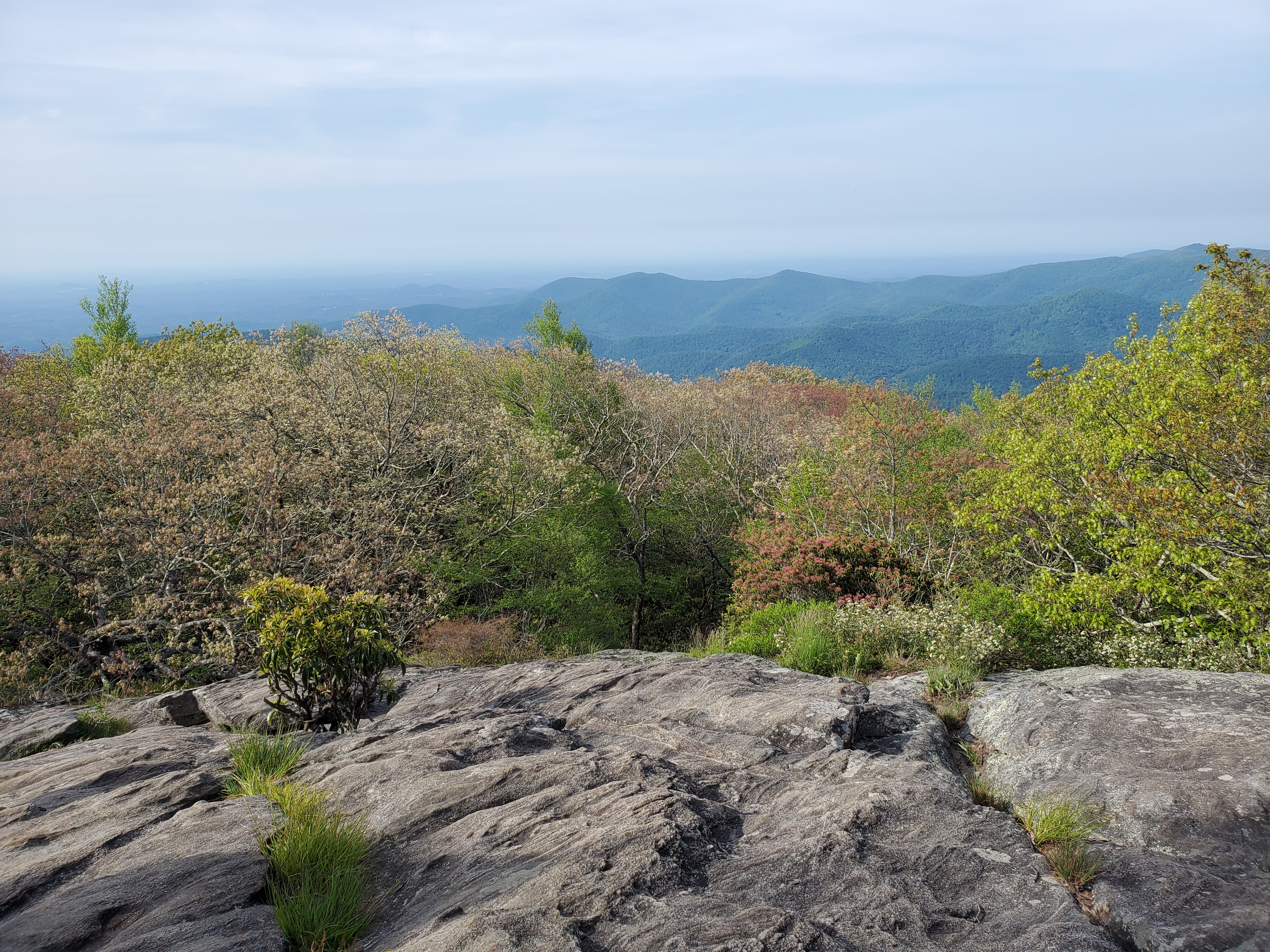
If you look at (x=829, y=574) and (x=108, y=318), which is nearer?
(x=829, y=574)

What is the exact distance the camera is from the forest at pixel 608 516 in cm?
1119

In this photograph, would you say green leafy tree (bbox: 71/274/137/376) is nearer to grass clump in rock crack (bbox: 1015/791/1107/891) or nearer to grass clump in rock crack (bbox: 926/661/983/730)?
grass clump in rock crack (bbox: 926/661/983/730)

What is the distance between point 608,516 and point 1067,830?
22.5m

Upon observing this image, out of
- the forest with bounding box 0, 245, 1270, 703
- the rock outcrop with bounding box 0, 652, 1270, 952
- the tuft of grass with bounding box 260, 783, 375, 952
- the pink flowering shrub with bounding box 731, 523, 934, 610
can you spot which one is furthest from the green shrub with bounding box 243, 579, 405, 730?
the pink flowering shrub with bounding box 731, 523, 934, 610

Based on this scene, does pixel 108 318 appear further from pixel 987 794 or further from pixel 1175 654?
pixel 1175 654

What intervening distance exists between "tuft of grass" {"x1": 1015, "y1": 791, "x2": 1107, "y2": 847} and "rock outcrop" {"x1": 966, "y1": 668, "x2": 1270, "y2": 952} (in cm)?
12

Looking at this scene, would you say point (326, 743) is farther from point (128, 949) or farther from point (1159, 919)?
point (1159, 919)

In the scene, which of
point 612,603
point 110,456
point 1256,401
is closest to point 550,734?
point 1256,401

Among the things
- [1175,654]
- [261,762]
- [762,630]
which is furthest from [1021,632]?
[261,762]

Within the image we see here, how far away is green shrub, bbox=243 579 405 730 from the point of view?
791 centimetres

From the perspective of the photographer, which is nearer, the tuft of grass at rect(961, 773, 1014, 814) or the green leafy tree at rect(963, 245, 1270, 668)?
the tuft of grass at rect(961, 773, 1014, 814)

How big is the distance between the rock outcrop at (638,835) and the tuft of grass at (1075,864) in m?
0.09

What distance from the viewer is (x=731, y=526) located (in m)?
28.9

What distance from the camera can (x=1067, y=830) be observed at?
520 centimetres
